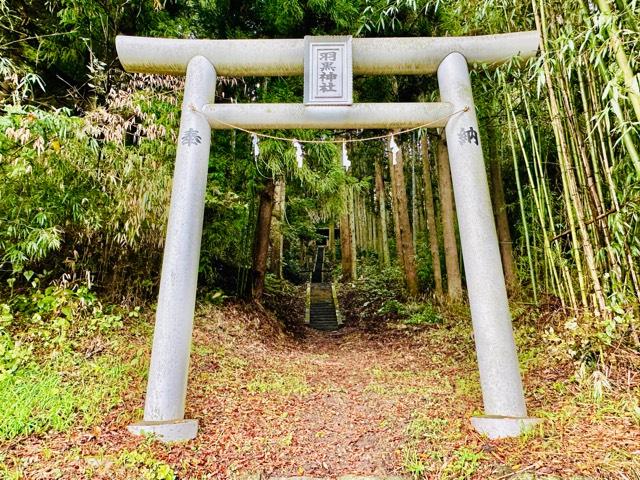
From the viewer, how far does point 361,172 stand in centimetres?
1439

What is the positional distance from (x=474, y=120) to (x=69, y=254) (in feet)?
14.5

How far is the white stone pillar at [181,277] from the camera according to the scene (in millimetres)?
2809

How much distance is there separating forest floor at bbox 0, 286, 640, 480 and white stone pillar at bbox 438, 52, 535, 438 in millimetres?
221

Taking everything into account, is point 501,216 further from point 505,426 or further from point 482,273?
point 505,426

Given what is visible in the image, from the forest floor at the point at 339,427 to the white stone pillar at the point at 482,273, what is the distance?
22 centimetres

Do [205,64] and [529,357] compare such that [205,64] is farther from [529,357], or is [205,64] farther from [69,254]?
[529,357]

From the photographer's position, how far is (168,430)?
269 cm

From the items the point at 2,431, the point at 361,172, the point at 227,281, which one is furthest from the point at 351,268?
the point at 2,431

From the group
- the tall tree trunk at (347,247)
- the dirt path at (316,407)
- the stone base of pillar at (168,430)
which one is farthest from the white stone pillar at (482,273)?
the tall tree trunk at (347,247)

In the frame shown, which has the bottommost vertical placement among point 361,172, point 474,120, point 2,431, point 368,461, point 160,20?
point 368,461

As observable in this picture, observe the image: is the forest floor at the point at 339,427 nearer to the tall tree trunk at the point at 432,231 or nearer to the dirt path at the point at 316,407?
the dirt path at the point at 316,407

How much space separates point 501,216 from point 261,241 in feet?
14.1

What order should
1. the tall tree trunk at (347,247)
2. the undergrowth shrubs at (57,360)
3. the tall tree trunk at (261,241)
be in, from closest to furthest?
the undergrowth shrubs at (57,360) < the tall tree trunk at (261,241) < the tall tree trunk at (347,247)

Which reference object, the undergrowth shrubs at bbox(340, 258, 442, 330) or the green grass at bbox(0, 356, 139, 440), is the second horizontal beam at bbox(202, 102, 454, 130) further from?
the undergrowth shrubs at bbox(340, 258, 442, 330)
